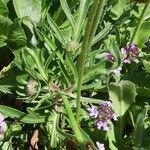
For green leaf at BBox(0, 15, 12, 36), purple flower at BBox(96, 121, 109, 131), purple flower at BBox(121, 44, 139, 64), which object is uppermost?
green leaf at BBox(0, 15, 12, 36)

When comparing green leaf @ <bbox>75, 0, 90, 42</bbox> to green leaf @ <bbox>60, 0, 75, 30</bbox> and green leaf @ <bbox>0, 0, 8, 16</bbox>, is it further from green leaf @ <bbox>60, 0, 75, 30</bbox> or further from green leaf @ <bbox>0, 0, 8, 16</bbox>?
green leaf @ <bbox>0, 0, 8, 16</bbox>

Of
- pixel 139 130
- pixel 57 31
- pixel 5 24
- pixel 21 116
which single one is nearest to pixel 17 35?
pixel 5 24

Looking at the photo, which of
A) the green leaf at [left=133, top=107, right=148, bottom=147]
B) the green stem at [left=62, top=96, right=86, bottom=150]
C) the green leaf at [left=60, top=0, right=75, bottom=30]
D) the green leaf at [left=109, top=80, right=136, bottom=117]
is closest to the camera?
the green leaf at [left=133, top=107, right=148, bottom=147]

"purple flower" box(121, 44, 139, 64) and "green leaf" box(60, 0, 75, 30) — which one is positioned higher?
"green leaf" box(60, 0, 75, 30)

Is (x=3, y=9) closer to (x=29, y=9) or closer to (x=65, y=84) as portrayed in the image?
(x=29, y=9)

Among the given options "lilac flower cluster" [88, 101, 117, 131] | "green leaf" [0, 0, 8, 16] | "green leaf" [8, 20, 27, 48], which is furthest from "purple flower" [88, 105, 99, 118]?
"green leaf" [0, 0, 8, 16]

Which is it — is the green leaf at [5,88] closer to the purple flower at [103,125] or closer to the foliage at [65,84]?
the foliage at [65,84]
